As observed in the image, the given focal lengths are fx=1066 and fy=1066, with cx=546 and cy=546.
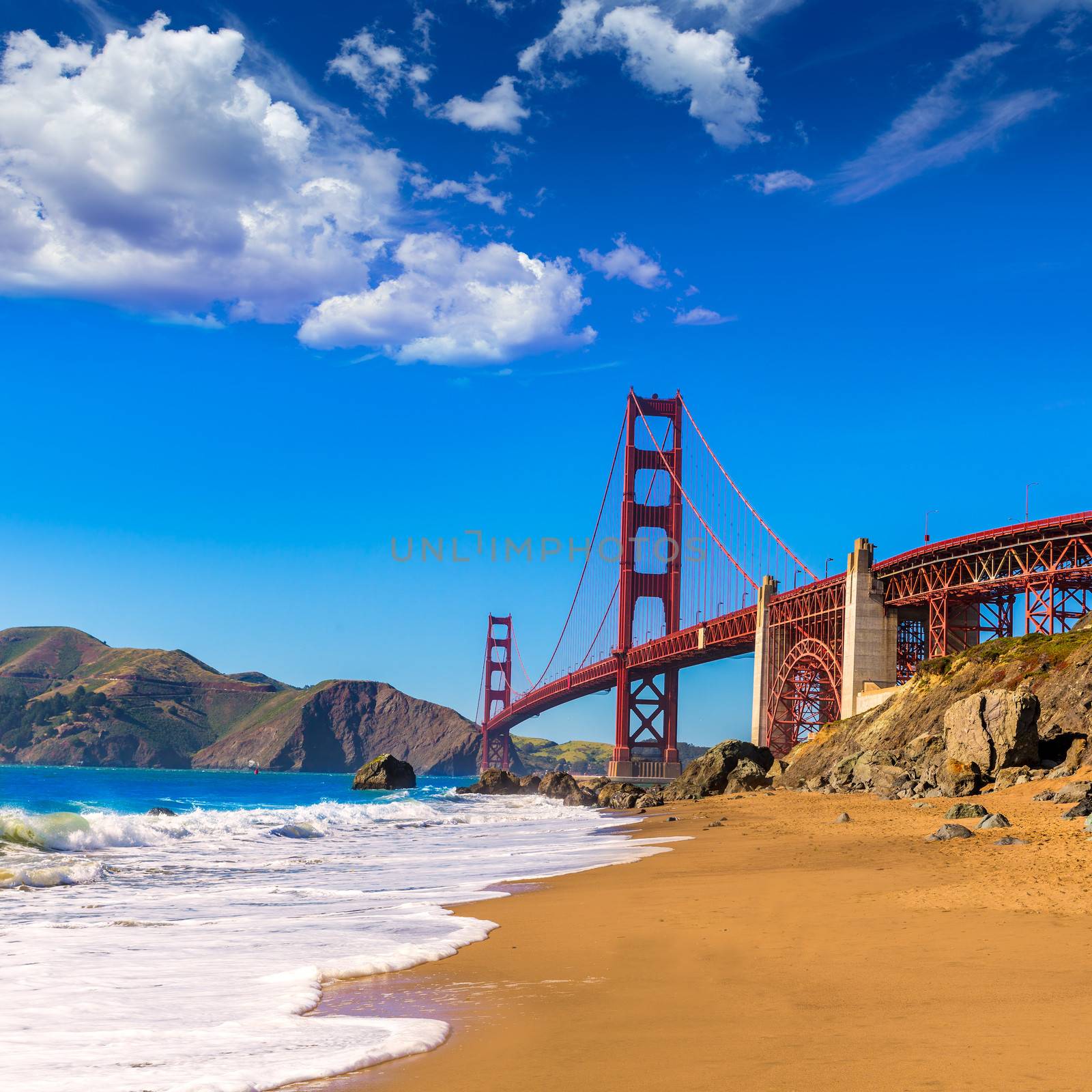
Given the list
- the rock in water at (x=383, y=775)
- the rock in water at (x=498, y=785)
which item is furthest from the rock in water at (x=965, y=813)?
the rock in water at (x=383, y=775)

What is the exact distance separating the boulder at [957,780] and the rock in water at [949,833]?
864 cm

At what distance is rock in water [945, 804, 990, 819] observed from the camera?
1606cm

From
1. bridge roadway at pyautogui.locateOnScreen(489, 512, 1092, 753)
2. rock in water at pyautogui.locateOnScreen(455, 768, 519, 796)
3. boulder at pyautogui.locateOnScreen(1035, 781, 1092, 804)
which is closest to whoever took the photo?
boulder at pyautogui.locateOnScreen(1035, 781, 1092, 804)

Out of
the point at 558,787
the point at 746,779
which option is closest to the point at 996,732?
the point at 746,779

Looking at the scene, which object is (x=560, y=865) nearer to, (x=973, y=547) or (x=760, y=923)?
(x=760, y=923)

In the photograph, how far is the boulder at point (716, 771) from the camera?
39.9 m

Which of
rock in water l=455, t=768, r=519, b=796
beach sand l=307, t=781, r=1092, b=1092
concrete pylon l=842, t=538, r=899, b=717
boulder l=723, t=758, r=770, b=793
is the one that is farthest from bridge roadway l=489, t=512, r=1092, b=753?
beach sand l=307, t=781, r=1092, b=1092

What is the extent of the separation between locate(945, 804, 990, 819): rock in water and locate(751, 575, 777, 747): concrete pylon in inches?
1640

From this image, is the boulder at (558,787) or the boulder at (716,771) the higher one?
the boulder at (716,771)

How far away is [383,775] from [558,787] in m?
26.3

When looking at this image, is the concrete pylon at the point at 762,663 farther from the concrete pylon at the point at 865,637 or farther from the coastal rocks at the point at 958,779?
the coastal rocks at the point at 958,779

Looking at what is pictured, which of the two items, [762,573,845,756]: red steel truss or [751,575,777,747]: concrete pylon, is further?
[751,575,777,747]: concrete pylon

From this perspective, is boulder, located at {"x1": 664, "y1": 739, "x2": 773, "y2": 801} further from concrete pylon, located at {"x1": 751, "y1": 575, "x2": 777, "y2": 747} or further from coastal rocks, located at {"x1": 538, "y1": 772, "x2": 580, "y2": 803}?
concrete pylon, located at {"x1": 751, "y1": 575, "x2": 777, "y2": 747}

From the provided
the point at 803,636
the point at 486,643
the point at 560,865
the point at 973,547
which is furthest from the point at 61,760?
the point at 560,865
